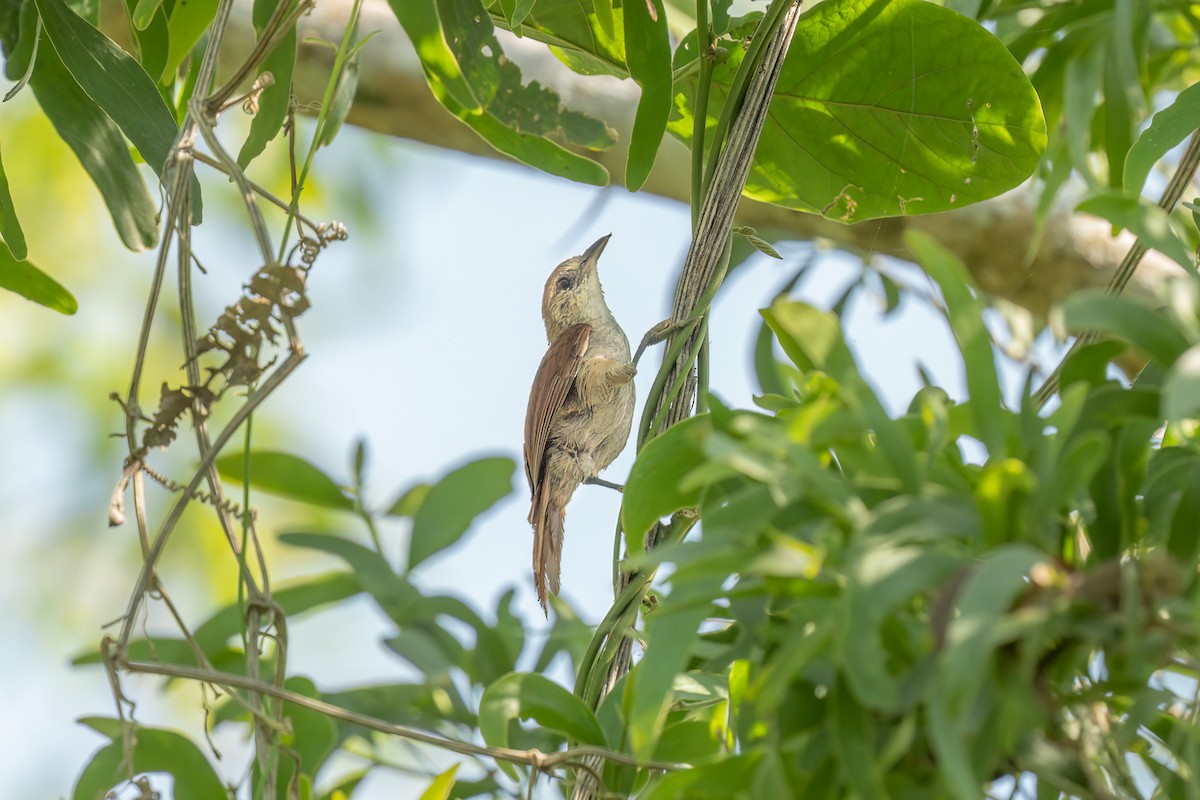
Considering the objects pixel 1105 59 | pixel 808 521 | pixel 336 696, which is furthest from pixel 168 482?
pixel 1105 59

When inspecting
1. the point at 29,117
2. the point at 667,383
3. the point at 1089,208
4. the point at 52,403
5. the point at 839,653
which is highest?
the point at 29,117

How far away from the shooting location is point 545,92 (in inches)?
62.2

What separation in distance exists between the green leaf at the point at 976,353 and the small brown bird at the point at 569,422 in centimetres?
129

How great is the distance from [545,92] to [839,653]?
1.07 m

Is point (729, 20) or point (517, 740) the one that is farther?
point (517, 740)

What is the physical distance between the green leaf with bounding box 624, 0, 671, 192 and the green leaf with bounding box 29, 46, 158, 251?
78cm

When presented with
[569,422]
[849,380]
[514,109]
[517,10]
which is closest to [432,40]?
[517,10]

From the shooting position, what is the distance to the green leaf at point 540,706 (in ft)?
3.84

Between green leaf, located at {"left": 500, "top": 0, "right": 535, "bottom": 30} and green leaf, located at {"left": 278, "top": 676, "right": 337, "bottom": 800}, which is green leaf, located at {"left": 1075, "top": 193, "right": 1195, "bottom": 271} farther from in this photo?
green leaf, located at {"left": 278, "top": 676, "right": 337, "bottom": 800}

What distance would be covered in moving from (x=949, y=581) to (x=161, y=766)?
4.04 feet

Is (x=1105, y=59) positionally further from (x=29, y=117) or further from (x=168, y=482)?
(x=29, y=117)

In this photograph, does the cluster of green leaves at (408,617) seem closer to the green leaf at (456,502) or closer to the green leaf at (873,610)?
the green leaf at (456,502)

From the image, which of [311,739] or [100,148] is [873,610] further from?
[100,148]

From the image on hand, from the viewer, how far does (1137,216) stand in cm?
87
